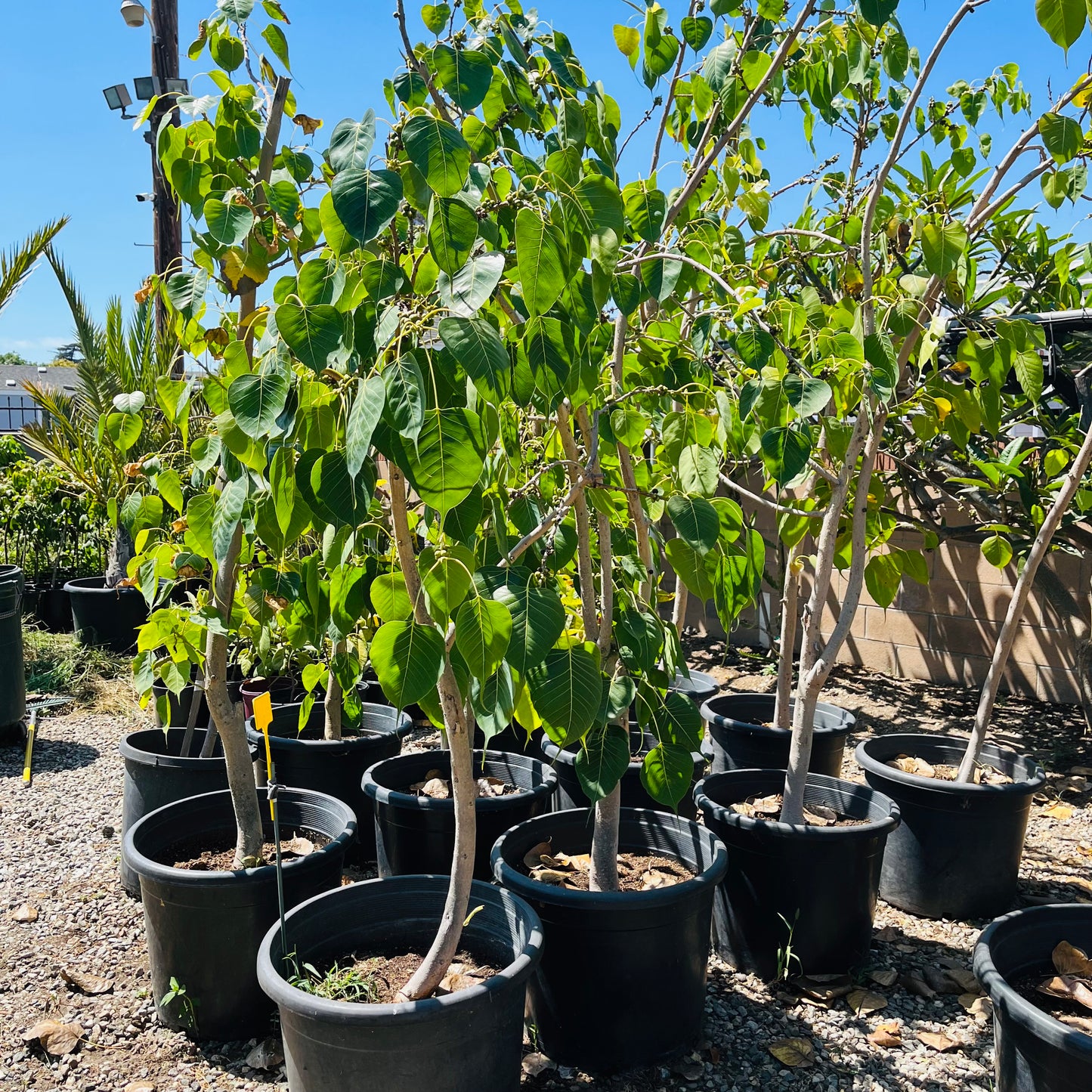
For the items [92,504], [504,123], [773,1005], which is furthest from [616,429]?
[92,504]

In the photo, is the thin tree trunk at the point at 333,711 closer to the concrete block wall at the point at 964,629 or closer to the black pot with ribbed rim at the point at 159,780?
the black pot with ribbed rim at the point at 159,780

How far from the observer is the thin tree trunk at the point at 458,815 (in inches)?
62.5

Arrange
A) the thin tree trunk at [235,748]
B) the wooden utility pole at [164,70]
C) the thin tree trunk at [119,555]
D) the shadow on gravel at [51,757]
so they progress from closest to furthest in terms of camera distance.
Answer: the thin tree trunk at [235,748]
the shadow on gravel at [51,757]
the thin tree trunk at [119,555]
the wooden utility pole at [164,70]

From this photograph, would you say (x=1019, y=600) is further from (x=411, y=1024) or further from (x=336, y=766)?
(x=336, y=766)

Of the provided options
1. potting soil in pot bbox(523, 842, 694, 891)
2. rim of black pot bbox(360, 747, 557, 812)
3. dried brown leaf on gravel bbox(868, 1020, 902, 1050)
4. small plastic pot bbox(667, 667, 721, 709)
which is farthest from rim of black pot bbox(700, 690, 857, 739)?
dried brown leaf on gravel bbox(868, 1020, 902, 1050)

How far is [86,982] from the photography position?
221 centimetres

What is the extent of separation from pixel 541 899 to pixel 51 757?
117 inches

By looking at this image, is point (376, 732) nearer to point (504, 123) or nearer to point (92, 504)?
point (504, 123)

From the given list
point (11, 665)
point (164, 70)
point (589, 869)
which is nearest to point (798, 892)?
point (589, 869)

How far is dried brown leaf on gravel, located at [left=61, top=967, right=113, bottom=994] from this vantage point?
2.19m

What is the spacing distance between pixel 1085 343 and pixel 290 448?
113 inches

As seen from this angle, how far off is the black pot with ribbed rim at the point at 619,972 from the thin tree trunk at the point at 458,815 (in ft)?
0.88

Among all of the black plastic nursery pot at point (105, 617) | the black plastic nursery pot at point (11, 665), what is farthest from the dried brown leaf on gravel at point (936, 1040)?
the black plastic nursery pot at point (105, 617)

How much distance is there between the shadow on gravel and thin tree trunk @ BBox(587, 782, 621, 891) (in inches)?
107
